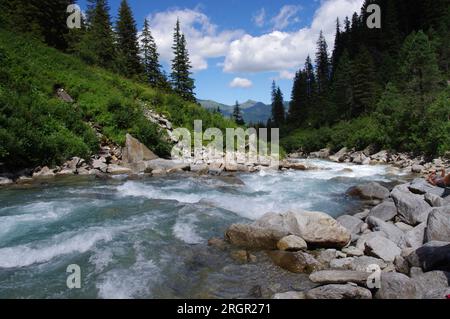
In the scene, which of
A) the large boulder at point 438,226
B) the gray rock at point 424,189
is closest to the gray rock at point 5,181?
the large boulder at point 438,226

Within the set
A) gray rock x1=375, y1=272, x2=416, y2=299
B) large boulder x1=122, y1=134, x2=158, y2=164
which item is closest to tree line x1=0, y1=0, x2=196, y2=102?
large boulder x1=122, y1=134, x2=158, y2=164

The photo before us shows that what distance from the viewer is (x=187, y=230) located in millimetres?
8750

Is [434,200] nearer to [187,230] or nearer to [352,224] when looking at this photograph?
[352,224]

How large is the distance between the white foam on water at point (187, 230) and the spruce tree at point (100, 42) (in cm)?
3115

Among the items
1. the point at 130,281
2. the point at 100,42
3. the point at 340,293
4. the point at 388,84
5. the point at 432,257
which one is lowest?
the point at 130,281

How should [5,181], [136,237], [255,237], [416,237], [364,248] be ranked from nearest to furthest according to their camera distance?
[364,248], [416,237], [255,237], [136,237], [5,181]

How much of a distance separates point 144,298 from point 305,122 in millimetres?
66755

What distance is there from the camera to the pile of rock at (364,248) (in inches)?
208

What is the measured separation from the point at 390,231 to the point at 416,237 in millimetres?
668

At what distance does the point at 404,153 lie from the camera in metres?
28.6

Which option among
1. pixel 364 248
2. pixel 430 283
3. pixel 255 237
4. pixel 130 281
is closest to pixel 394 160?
pixel 364 248

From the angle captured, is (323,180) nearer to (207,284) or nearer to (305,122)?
(207,284)

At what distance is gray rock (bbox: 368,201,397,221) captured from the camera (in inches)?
375
